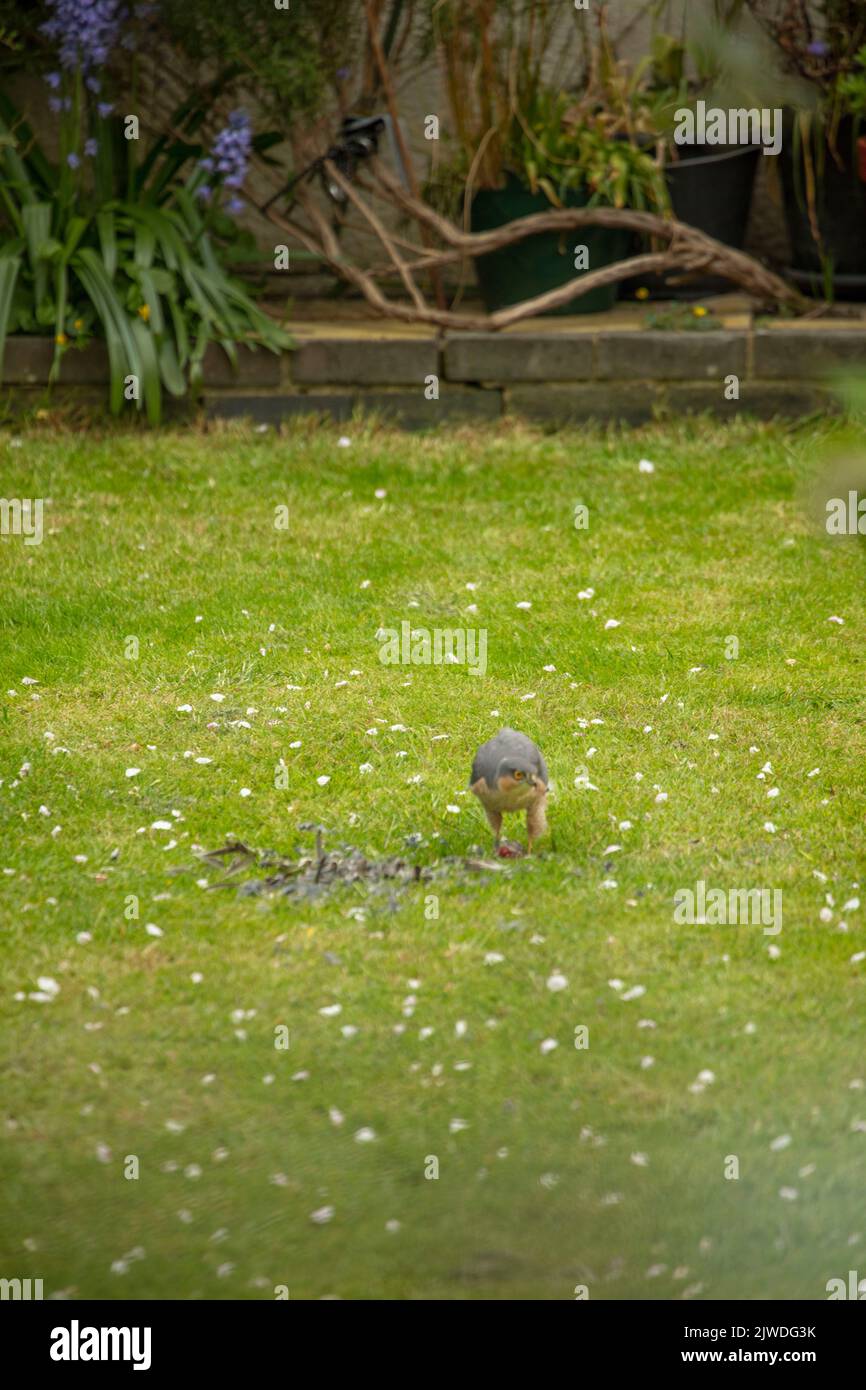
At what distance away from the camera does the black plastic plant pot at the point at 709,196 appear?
28.4ft

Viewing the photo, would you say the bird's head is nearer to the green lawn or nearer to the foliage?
the green lawn

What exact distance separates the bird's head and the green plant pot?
483cm

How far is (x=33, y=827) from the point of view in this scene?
4461 mm

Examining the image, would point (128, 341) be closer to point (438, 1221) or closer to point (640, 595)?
point (640, 595)

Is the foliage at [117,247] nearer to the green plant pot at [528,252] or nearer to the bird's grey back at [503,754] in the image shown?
the green plant pot at [528,252]

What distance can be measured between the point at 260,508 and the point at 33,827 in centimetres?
288

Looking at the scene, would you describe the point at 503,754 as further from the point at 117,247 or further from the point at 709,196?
the point at 709,196

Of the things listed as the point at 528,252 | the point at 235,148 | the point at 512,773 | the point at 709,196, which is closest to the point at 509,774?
the point at 512,773

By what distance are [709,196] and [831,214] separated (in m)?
0.67

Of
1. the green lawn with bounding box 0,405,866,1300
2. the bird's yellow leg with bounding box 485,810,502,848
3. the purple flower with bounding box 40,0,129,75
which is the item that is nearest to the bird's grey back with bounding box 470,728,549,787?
the bird's yellow leg with bounding box 485,810,502,848

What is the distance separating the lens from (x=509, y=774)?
392cm

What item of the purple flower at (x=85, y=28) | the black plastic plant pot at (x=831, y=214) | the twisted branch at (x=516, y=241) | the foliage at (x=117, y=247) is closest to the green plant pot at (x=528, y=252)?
the twisted branch at (x=516, y=241)
